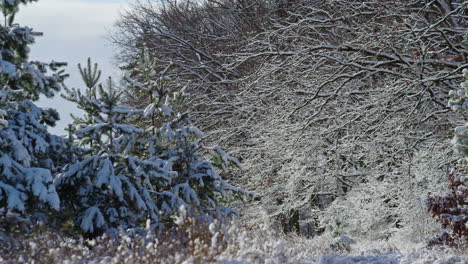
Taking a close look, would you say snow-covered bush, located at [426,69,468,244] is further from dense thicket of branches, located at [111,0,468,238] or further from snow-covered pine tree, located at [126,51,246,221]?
snow-covered pine tree, located at [126,51,246,221]

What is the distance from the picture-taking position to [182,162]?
1104 centimetres

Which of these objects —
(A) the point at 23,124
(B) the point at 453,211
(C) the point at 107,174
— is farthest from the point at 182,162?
(B) the point at 453,211

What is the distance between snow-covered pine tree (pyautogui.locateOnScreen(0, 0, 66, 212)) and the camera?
8484 millimetres

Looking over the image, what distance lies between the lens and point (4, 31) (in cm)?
940

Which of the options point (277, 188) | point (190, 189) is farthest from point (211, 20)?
point (190, 189)

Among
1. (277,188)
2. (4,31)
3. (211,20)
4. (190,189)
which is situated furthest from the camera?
(211,20)

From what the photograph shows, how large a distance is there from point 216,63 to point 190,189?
11.8 m

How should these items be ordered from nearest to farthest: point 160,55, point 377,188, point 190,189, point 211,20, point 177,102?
point 190,189 < point 177,102 < point 377,188 < point 160,55 < point 211,20

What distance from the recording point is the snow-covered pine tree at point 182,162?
406 inches

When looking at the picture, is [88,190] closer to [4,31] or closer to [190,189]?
[190,189]

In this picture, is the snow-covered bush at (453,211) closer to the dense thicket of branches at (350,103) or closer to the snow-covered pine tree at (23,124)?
the dense thicket of branches at (350,103)

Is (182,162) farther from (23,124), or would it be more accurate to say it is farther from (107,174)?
(23,124)

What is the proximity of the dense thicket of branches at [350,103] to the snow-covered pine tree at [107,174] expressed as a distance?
2.98 meters

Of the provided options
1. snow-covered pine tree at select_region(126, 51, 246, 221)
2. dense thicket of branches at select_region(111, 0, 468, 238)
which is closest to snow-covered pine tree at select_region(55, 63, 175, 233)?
snow-covered pine tree at select_region(126, 51, 246, 221)
